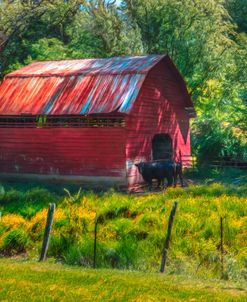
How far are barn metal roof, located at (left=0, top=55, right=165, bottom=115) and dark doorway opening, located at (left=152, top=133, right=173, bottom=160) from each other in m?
4.73

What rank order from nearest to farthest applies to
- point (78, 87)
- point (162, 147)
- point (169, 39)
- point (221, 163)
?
point (78, 87) < point (221, 163) < point (162, 147) < point (169, 39)

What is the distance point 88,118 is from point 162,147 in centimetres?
623

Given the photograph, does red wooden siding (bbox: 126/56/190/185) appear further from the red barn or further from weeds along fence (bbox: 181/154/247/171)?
weeds along fence (bbox: 181/154/247/171)

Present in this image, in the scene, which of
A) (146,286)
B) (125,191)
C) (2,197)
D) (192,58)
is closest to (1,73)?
(192,58)

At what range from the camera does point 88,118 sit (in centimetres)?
2241

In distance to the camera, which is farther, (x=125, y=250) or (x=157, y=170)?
(x=157, y=170)

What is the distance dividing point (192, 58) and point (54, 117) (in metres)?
15.2

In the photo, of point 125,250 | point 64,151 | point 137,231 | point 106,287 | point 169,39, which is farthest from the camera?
point 169,39

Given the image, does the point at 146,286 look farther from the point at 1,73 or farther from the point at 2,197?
the point at 1,73

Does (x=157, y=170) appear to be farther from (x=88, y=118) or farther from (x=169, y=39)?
(x=169, y=39)

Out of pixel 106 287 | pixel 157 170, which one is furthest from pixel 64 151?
pixel 106 287

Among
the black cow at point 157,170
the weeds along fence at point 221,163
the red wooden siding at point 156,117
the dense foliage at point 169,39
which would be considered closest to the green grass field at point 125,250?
the black cow at point 157,170

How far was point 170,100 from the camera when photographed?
1038 inches

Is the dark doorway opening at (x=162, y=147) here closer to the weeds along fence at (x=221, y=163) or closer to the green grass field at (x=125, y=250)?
the weeds along fence at (x=221, y=163)
